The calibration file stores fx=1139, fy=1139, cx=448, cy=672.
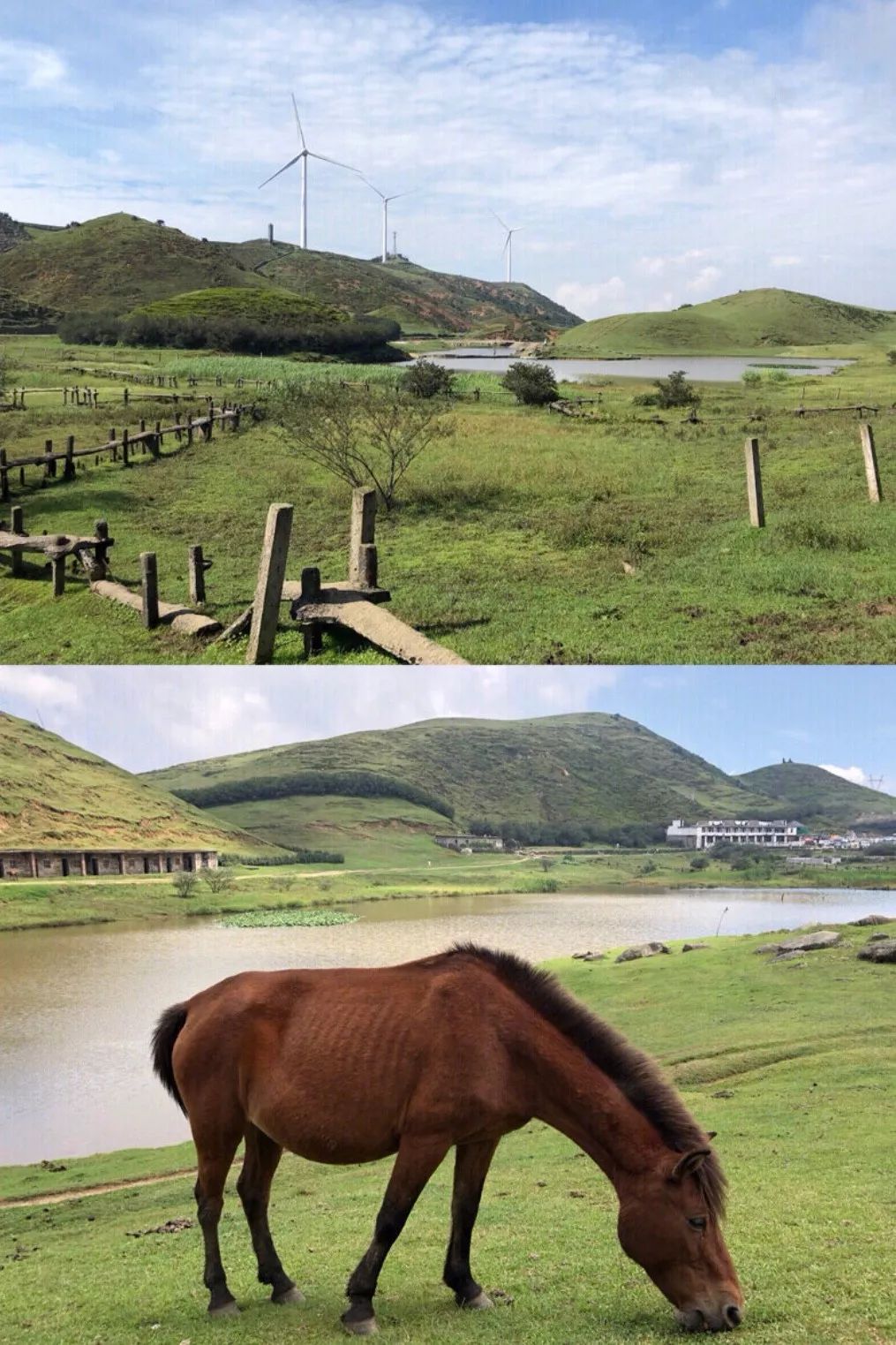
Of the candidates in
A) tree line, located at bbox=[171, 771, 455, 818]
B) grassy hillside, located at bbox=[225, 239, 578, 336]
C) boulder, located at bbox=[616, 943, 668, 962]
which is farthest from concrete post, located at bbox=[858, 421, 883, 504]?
grassy hillside, located at bbox=[225, 239, 578, 336]

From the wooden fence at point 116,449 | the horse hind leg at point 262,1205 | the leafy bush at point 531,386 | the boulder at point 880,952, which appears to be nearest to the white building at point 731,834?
the leafy bush at point 531,386

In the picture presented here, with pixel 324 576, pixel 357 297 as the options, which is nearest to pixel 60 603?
pixel 324 576

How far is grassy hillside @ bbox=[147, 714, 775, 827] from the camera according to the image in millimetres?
86250

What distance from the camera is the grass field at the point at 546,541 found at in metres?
15.2

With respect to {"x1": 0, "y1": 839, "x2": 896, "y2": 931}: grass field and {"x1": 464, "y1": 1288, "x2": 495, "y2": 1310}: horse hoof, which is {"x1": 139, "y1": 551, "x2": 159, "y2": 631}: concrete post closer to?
{"x1": 464, "y1": 1288, "x2": 495, "y2": 1310}: horse hoof

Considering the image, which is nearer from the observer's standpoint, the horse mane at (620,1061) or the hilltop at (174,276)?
the horse mane at (620,1061)

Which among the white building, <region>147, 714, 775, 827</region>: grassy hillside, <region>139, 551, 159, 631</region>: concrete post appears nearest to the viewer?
<region>139, 551, 159, 631</region>: concrete post

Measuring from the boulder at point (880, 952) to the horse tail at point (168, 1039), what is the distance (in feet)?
48.9

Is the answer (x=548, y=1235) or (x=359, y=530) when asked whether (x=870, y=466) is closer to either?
(x=359, y=530)

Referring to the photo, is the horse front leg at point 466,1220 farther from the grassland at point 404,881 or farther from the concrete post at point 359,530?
the grassland at point 404,881

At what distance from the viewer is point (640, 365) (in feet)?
342

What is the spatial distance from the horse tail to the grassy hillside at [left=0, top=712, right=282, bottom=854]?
42.8m

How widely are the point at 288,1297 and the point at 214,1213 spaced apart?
529mm

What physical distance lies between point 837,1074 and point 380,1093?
8.56 m
